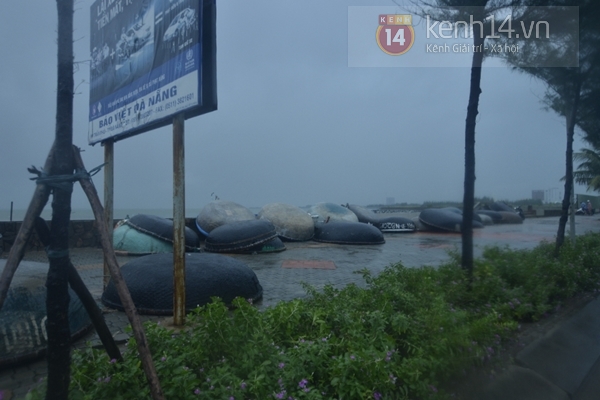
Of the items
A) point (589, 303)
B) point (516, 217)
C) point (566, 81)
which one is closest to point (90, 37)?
point (589, 303)

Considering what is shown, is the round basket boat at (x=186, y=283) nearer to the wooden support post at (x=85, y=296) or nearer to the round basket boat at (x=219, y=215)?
the wooden support post at (x=85, y=296)

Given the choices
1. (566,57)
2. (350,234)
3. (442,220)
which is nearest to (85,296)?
(566,57)

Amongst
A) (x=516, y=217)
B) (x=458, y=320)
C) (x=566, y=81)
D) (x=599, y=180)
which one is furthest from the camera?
(x=599, y=180)

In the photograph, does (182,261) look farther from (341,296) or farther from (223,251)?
(223,251)

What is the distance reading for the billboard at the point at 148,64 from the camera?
473 centimetres

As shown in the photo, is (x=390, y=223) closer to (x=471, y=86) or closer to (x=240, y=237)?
(x=240, y=237)

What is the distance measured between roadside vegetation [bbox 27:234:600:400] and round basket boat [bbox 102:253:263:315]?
1778mm

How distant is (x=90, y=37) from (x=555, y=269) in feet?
24.6

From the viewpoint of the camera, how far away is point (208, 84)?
4734 millimetres

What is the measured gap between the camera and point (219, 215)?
16.2 metres

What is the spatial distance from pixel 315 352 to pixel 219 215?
13.3m

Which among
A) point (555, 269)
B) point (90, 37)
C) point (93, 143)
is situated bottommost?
point (555, 269)

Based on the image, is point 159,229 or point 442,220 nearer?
point 159,229

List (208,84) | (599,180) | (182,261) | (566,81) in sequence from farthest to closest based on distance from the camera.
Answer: (599,180) → (566,81) → (182,261) → (208,84)
